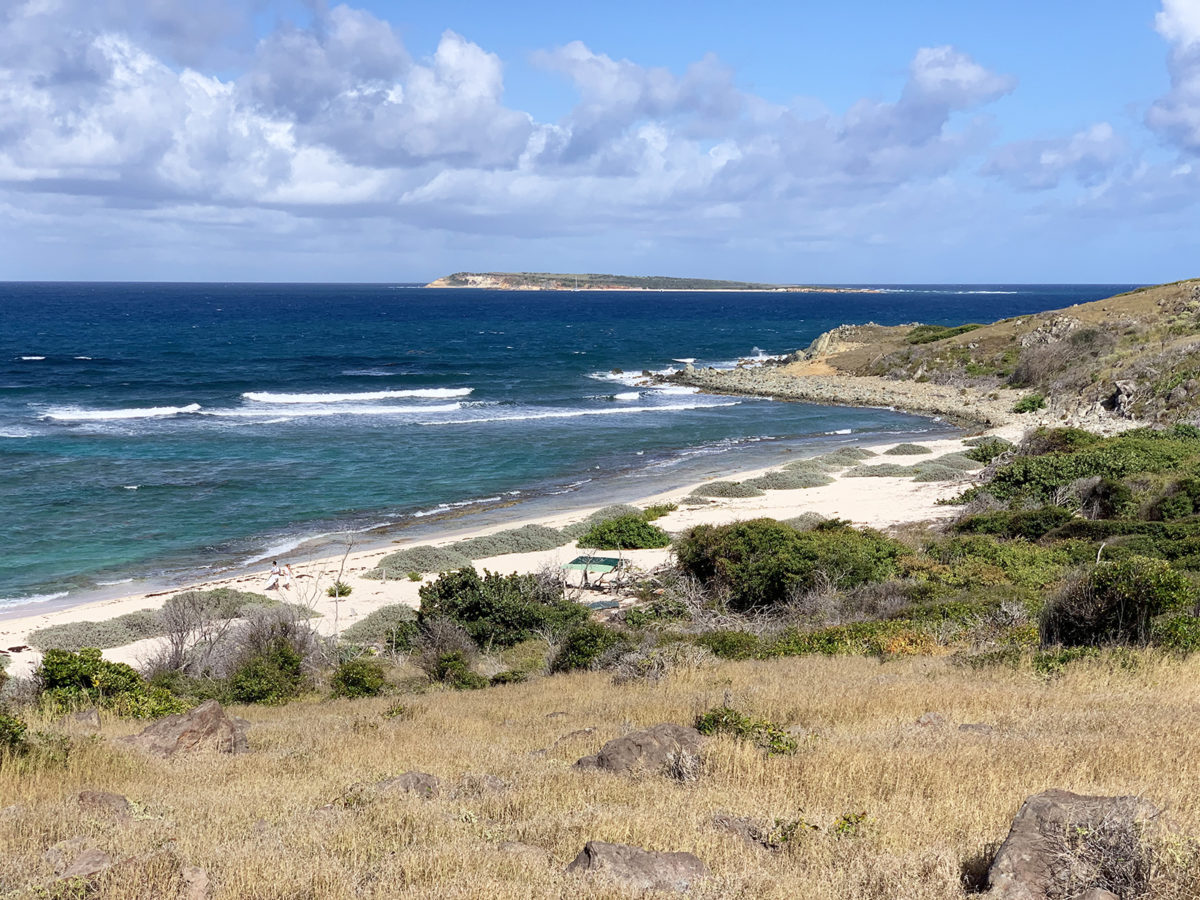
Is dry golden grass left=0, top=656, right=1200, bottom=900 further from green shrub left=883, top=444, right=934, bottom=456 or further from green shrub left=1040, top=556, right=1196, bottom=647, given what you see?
green shrub left=883, top=444, right=934, bottom=456

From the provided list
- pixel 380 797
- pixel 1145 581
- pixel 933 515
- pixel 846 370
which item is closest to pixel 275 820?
pixel 380 797

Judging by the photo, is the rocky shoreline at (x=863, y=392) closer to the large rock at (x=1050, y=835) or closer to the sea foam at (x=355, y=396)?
the sea foam at (x=355, y=396)

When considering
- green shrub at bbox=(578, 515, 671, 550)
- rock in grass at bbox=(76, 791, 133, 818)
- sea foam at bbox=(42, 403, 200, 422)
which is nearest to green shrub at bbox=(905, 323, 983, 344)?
green shrub at bbox=(578, 515, 671, 550)

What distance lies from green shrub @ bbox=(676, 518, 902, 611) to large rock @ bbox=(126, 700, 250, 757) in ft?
36.7

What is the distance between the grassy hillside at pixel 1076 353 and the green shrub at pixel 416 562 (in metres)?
32.4

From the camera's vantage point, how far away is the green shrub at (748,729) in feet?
26.9

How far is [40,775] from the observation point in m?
8.12

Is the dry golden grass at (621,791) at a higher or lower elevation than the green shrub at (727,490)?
higher

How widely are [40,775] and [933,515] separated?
931 inches

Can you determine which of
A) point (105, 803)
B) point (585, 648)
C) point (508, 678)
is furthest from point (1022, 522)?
point (105, 803)

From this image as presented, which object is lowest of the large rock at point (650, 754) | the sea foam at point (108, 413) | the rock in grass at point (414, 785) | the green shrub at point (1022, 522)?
the sea foam at point (108, 413)

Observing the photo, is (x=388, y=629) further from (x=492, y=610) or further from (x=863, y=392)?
(x=863, y=392)

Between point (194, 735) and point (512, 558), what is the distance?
15142 mm

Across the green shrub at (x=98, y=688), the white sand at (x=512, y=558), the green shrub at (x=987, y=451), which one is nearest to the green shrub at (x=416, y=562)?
the white sand at (x=512, y=558)
